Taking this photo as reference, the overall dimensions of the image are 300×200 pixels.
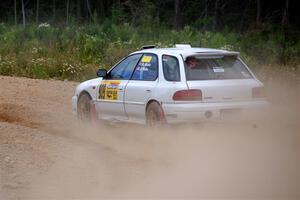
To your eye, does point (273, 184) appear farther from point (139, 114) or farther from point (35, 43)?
point (35, 43)

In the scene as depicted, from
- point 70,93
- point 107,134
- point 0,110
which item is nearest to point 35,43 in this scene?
point 70,93

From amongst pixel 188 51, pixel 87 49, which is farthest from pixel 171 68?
pixel 87 49

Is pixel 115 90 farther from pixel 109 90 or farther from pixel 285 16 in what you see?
pixel 285 16

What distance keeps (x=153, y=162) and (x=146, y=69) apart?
2.58 meters

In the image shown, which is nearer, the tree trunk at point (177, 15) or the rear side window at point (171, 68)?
the rear side window at point (171, 68)

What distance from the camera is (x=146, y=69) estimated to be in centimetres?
1143

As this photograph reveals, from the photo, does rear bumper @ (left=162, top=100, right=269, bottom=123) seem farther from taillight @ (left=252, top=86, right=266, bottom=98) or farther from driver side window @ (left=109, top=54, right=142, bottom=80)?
driver side window @ (left=109, top=54, right=142, bottom=80)

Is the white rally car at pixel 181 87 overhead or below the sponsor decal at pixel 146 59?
below

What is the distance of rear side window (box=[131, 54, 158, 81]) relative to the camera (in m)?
11.2

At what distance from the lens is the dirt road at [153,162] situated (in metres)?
7.69

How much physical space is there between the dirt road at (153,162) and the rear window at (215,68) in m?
0.74

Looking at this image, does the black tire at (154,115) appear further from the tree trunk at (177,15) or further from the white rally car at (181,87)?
the tree trunk at (177,15)

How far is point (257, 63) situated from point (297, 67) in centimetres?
186

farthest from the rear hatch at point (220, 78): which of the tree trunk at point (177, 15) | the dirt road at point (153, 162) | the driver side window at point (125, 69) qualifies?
the tree trunk at point (177, 15)
